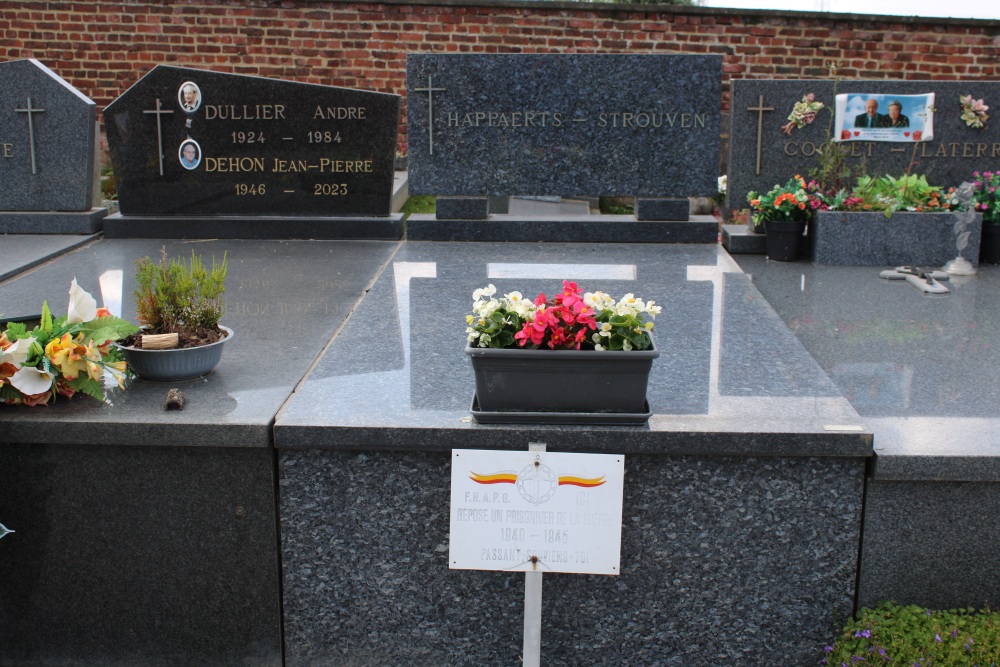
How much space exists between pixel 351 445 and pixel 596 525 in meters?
0.64

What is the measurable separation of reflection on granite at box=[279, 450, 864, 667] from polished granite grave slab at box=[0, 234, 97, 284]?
7.06ft

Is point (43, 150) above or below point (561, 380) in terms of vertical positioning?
above

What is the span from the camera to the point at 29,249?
16.5ft

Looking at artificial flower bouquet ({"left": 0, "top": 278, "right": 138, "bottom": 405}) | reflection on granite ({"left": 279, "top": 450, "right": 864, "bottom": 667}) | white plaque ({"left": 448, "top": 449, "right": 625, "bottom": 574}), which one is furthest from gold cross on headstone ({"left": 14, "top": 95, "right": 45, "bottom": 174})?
white plaque ({"left": 448, "top": 449, "right": 625, "bottom": 574})

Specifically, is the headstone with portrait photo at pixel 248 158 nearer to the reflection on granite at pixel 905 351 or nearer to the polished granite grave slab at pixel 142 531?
the reflection on granite at pixel 905 351

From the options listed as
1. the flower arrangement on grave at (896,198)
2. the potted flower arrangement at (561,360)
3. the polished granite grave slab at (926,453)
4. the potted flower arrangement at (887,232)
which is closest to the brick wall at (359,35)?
the flower arrangement on grave at (896,198)

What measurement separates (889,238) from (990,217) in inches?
23.7

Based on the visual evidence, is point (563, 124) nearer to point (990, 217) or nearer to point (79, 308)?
point (990, 217)

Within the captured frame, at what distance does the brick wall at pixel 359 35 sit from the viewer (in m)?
10.1

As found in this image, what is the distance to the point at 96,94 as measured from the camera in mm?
10258

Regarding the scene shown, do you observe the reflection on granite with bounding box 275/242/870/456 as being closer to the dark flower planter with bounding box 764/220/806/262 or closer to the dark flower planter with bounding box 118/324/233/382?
the dark flower planter with bounding box 118/324/233/382

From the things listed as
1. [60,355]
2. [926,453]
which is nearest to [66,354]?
[60,355]

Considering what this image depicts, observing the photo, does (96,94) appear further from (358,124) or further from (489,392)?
(489,392)

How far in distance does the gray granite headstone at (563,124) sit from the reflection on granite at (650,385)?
1.06 metres
